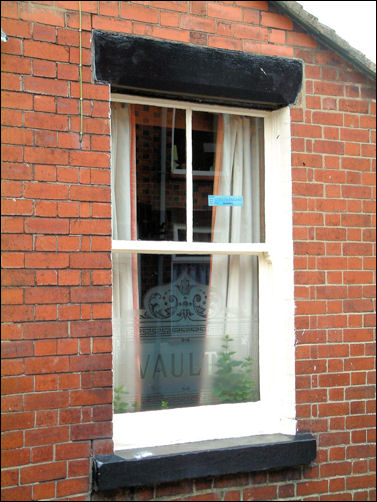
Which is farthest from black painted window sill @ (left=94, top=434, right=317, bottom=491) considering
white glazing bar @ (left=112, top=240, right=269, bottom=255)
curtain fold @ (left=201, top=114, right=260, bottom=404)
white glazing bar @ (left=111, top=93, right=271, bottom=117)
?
white glazing bar @ (left=111, top=93, right=271, bottom=117)

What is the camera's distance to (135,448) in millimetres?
3818

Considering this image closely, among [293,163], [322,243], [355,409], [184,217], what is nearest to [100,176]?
[184,217]

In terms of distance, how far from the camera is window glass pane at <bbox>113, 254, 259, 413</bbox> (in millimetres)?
3936

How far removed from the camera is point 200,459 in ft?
12.2

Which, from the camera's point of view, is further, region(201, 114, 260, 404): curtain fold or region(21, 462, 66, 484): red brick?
region(201, 114, 260, 404): curtain fold

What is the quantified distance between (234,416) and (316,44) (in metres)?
2.70

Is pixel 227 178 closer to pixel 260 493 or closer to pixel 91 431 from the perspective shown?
pixel 91 431

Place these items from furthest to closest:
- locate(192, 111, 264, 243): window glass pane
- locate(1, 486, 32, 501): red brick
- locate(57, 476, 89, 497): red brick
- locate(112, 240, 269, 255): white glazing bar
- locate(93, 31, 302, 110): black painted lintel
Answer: locate(192, 111, 264, 243): window glass pane → locate(112, 240, 269, 255): white glazing bar → locate(93, 31, 302, 110): black painted lintel → locate(57, 476, 89, 497): red brick → locate(1, 486, 32, 501): red brick

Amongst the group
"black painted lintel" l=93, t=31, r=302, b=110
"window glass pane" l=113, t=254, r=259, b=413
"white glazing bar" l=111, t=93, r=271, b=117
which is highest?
"black painted lintel" l=93, t=31, r=302, b=110

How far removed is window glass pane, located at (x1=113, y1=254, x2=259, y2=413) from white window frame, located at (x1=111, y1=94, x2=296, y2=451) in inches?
2.5

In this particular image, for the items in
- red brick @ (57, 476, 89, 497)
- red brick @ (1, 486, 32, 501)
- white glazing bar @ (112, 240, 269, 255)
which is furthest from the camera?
white glazing bar @ (112, 240, 269, 255)

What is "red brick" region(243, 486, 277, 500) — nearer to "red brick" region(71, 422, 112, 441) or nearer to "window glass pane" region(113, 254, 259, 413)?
"window glass pane" region(113, 254, 259, 413)

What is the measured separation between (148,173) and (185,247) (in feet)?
1.82

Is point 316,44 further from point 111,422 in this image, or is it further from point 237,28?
point 111,422
